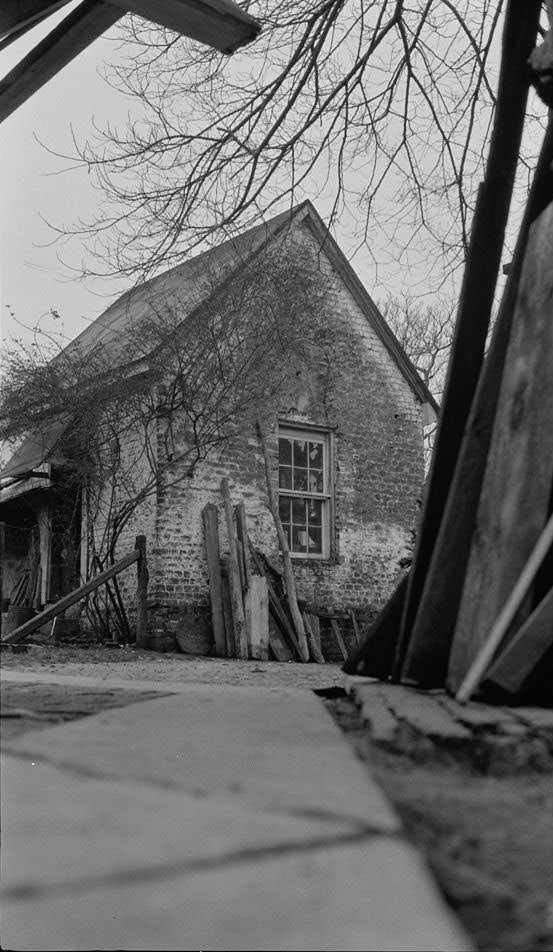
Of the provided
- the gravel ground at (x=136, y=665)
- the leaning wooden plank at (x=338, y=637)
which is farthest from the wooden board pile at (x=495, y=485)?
the leaning wooden plank at (x=338, y=637)

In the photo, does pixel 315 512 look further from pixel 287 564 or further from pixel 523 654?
pixel 523 654

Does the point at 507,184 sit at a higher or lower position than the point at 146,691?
higher

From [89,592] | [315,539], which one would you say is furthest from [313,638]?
[89,592]

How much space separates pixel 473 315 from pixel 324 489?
34.9 ft

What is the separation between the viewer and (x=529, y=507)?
291 centimetres

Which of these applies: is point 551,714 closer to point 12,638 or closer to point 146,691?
point 146,691

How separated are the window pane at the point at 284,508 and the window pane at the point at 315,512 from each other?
1.22ft

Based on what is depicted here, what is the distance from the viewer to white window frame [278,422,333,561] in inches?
541

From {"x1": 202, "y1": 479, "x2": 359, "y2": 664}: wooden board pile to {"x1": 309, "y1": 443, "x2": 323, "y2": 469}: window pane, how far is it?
5.66 feet

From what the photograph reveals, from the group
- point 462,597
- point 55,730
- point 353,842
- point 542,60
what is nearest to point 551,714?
point 462,597

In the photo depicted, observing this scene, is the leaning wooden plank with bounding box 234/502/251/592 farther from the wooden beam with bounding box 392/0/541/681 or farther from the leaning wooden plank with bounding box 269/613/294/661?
the wooden beam with bounding box 392/0/541/681

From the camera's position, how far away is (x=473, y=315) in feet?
11.5

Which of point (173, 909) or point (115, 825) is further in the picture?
point (115, 825)

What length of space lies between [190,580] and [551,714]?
9988 millimetres
